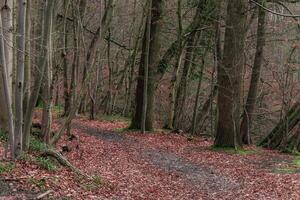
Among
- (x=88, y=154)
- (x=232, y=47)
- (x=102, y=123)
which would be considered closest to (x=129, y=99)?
(x=102, y=123)

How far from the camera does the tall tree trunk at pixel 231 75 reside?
17.2 m

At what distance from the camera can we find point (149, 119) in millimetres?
21812

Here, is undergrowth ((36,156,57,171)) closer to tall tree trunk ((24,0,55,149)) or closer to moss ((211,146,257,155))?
tall tree trunk ((24,0,55,149))

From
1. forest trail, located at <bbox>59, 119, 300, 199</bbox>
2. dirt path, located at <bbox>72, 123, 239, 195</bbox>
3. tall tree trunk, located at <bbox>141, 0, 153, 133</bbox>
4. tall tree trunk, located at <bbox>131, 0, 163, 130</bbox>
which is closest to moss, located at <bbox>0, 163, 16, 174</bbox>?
forest trail, located at <bbox>59, 119, 300, 199</bbox>

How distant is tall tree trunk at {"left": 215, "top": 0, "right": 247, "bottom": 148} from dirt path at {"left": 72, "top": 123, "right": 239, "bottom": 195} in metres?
2.55

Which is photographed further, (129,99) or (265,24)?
(129,99)

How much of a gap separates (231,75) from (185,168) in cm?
501

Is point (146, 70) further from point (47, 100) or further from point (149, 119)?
point (47, 100)

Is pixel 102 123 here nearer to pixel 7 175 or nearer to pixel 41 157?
pixel 41 157

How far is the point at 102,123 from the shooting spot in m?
25.2

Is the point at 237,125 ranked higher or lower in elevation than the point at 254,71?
lower

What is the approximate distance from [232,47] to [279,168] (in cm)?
530

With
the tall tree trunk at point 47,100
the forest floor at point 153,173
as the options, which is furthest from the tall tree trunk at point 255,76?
the tall tree trunk at point 47,100

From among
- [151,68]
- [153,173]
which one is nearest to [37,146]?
[153,173]
